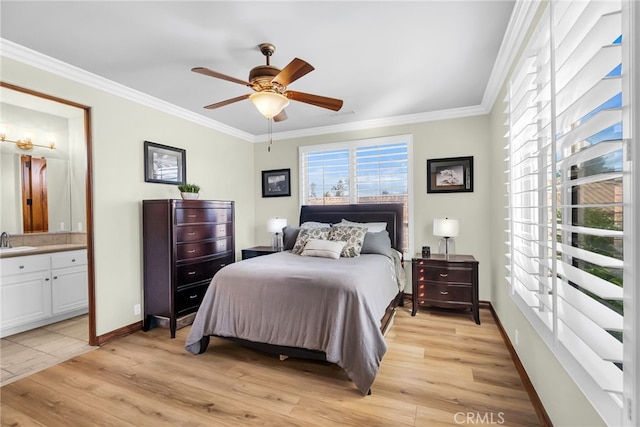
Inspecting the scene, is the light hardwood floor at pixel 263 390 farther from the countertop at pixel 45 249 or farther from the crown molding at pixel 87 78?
the crown molding at pixel 87 78

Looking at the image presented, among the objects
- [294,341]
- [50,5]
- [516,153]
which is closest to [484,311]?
[516,153]

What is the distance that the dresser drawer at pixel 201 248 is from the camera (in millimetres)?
3428

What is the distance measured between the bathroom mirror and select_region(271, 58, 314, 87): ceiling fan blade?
2.61 metres

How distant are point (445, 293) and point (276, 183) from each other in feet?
10.3

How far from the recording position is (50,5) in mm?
1998

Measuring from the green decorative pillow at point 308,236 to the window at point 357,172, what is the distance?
1.09 metres

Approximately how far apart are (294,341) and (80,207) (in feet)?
12.2

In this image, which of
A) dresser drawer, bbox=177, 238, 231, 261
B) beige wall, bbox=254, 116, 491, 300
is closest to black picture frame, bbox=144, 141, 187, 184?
dresser drawer, bbox=177, 238, 231, 261

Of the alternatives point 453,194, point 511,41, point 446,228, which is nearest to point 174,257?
point 446,228

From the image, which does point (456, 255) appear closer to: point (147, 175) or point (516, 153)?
point (516, 153)

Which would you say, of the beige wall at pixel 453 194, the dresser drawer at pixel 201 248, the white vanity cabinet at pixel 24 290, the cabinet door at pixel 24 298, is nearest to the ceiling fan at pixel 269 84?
the dresser drawer at pixel 201 248

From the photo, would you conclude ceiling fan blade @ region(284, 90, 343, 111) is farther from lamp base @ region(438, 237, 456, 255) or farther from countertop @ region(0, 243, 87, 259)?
countertop @ region(0, 243, 87, 259)

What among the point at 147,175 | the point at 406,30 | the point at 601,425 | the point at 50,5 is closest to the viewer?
the point at 601,425
